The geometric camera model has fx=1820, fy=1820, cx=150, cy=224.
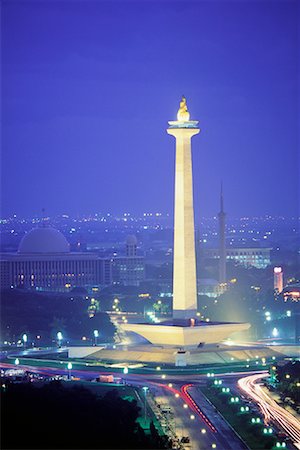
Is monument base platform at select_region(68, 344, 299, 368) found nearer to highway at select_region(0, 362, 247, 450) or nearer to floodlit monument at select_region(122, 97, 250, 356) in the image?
floodlit monument at select_region(122, 97, 250, 356)

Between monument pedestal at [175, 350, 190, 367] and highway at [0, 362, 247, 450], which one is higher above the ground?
monument pedestal at [175, 350, 190, 367]

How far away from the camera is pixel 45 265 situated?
156 metres

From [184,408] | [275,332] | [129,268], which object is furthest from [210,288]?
[184,408]

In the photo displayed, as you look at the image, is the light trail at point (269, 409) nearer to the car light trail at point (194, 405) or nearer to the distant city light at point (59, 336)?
the car light trail at point (194, 405)

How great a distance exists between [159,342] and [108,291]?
61.0m

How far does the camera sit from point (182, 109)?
3297 inches

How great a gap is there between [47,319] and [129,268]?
224 feet

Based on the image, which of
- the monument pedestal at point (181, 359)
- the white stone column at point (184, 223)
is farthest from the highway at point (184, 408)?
the white stone column at point (184, 223)

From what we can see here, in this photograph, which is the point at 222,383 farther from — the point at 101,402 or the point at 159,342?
the point at 101,402

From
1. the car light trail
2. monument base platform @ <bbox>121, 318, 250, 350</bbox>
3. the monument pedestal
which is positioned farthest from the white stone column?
the car light trail

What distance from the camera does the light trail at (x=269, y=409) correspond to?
186ft

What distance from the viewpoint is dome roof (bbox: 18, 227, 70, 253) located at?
158 meters

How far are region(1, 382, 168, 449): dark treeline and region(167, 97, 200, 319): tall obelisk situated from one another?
2491 centimetres

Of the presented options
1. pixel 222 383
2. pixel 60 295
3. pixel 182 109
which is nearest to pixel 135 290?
pixel 60 295
